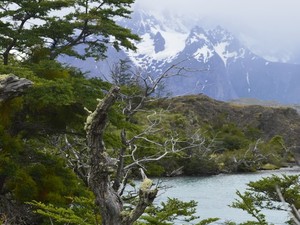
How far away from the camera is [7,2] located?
1474cm

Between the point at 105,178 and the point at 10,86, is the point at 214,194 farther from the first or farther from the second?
the point at 105,178

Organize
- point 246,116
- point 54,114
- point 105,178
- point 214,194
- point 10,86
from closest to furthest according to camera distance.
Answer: point 105,178 → point 10,86 → point 54,114 → point 214,194 → point 246,116

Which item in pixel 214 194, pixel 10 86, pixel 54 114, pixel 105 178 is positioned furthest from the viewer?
pixel 214 194

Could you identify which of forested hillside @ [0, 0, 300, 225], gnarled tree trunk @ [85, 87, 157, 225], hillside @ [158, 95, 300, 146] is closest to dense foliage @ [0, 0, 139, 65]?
forested hillside @ [0, 0, 300, 225]

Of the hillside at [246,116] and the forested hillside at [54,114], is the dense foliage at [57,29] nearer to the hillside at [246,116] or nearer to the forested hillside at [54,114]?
the forested hillside at [54,114]

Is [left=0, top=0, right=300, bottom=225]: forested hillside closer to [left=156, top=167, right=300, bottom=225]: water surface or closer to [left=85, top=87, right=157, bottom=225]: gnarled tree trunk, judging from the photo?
[left=85, top=87, right=157, bottom=225]: gnarled tree trunk

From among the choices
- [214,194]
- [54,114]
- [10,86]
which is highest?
[10,86]

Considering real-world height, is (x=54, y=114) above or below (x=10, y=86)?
below

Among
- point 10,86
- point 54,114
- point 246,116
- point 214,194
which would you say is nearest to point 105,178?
point 10,86

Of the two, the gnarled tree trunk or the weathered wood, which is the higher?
the weathered wood

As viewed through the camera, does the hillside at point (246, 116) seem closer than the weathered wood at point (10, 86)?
No

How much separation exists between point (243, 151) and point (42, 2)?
1670 inches

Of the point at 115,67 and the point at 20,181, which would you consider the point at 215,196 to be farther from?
the point at 20,181

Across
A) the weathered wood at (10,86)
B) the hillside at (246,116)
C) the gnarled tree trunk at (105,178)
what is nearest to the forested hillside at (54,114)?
the weathered wood at (10,86)
